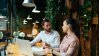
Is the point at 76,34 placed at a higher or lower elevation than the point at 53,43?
higher

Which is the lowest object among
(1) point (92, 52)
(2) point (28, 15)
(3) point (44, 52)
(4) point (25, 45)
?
(2) point (28, 15)

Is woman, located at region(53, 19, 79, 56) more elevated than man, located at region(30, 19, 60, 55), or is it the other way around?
woman, located at region(53, 19, 79, 56)

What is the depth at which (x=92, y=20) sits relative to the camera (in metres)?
5.85

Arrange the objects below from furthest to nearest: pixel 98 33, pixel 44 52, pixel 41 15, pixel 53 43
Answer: pixel 41 15
pixel 98 33
pixel 53 43
pixel 44 52

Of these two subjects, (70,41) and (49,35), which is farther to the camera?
(49,35)

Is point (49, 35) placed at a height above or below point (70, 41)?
below

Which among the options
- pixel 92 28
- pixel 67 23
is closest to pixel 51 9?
pixel 92 28

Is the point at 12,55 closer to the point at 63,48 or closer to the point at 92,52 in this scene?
the point at 63,48

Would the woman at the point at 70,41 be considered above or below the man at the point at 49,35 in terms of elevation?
above

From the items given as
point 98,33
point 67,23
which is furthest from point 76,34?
point 98,33

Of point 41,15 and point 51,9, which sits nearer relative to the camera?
point 51,9

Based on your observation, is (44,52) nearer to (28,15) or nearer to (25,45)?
(25,45)

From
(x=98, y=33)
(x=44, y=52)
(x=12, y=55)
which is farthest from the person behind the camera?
(x=98, y=33)

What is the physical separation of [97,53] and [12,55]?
8.98 feet
